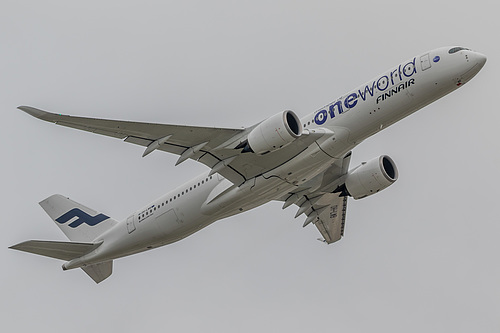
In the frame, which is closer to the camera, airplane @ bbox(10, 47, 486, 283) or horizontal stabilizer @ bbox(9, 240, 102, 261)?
airplane @ bbox(10, 47, 486, 283)

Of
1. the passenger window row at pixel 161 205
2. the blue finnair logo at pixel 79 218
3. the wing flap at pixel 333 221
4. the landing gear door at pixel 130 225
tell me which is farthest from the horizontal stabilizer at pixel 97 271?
the wing flap at pixel 333 221

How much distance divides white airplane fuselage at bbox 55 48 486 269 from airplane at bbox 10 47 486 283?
4cm

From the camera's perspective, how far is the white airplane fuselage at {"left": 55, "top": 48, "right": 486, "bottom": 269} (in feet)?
109

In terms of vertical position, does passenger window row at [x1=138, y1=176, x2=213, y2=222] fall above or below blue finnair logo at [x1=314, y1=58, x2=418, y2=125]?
below

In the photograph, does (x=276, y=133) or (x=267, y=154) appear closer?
(x=276, y=133)

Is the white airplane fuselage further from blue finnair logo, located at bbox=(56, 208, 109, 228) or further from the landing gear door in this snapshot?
blue finnair logo, located at bbox=(56, 208, 109, 228)

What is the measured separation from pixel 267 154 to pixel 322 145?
2.48 metres

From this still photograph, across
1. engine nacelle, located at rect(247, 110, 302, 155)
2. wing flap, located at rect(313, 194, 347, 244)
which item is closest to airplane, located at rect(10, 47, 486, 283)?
engine nacelle, located at rect(247, 110, 302, 155)

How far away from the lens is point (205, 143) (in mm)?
34750

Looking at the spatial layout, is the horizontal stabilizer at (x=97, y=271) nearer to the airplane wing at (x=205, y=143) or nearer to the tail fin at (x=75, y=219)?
the tail fin at (x=75, y=219)

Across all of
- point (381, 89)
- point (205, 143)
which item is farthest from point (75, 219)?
point (381, 89)

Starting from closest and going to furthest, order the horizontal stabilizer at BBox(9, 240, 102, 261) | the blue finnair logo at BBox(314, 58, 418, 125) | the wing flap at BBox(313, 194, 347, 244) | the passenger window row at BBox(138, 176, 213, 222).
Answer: the blue finnair logo at BBox(314, 58, 418, 125) < the passenger window row at BBox(138, 176, 213, 222) < the horizontal stabilizer at BBox(9, 240, 102, 261) < the wing flap at BBox(313, 194, 347, 244)

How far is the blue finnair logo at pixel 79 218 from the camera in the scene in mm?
42656

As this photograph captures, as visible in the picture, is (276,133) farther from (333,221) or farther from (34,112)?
(333,221)
